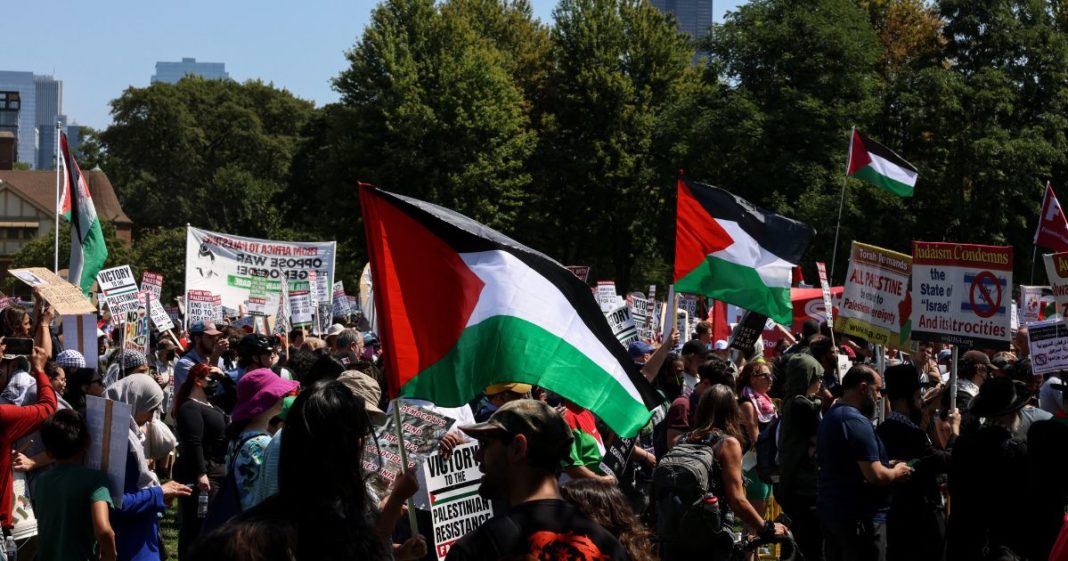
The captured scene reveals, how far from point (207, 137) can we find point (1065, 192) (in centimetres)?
4762

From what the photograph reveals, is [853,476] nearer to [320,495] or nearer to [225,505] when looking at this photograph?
[225,505]

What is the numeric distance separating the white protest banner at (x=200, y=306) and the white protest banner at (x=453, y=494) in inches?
569

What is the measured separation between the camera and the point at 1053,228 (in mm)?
19500

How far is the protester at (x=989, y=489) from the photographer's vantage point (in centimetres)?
651

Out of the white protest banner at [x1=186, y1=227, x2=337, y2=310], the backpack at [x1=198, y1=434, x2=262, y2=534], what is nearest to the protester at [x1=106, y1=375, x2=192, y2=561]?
Answer: the backpack at [x1=198, y1=434, x2=262, y2=534]

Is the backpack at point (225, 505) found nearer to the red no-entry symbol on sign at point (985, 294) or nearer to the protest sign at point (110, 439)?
the protest sign at point (110, 439)

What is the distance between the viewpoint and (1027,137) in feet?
132

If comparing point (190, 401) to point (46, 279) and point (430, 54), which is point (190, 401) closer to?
point (46, 279)

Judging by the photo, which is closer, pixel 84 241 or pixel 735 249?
pixel 735 249

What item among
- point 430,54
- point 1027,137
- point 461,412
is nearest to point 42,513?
point 461,412

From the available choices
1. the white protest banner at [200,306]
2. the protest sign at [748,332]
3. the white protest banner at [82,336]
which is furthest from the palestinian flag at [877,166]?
the white protest banner at [82,336]

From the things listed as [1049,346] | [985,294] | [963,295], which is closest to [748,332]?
[1049,346]

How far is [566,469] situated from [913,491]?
2.18 meters

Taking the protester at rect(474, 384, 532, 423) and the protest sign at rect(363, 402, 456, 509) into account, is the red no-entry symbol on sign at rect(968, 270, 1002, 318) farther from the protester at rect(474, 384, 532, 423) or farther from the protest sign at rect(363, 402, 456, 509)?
the protest sign at rect(363, 402, 456, 509)
